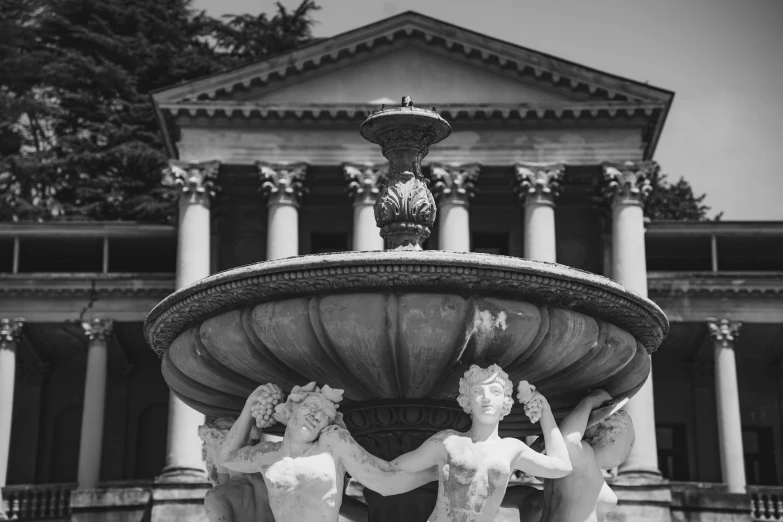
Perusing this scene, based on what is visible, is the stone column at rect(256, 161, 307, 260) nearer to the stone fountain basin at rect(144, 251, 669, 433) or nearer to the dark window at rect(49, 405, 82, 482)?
the dark window at rect(49, 405, 82, 482)

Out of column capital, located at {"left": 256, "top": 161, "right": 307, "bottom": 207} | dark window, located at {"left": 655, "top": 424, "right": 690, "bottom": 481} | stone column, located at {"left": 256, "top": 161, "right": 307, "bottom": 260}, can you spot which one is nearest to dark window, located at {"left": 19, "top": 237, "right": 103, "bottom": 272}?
column capital, located at {"left": 256, "top": 161, "right": 307, "bottom": 207}

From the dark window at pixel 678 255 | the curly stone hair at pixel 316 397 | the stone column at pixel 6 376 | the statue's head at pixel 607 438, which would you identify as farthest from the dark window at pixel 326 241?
the curly stone hair at pixel 316 397

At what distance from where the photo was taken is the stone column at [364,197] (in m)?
44.8

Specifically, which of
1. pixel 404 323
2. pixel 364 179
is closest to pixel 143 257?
pixel 364 179

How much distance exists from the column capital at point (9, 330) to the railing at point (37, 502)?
18.0ft

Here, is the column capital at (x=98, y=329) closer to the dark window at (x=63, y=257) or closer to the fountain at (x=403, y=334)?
the dark window at (x=63, y=257)

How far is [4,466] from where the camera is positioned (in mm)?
43438

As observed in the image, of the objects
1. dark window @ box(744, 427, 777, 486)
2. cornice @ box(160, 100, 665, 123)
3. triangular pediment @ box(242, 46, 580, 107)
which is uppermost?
triangular pediment @ box(242, 46, 580, 107)

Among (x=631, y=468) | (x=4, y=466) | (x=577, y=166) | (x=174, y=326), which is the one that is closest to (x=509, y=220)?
(x=577, y=166)

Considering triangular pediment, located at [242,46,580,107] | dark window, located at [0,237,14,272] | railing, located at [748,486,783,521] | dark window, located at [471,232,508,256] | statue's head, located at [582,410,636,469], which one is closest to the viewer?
statue's head, located at [582,410,636,469]

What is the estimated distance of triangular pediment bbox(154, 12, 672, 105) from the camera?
46031mm

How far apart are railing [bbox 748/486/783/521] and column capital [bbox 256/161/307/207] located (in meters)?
15.5

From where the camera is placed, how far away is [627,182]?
4534 cm

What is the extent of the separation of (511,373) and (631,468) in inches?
1191
